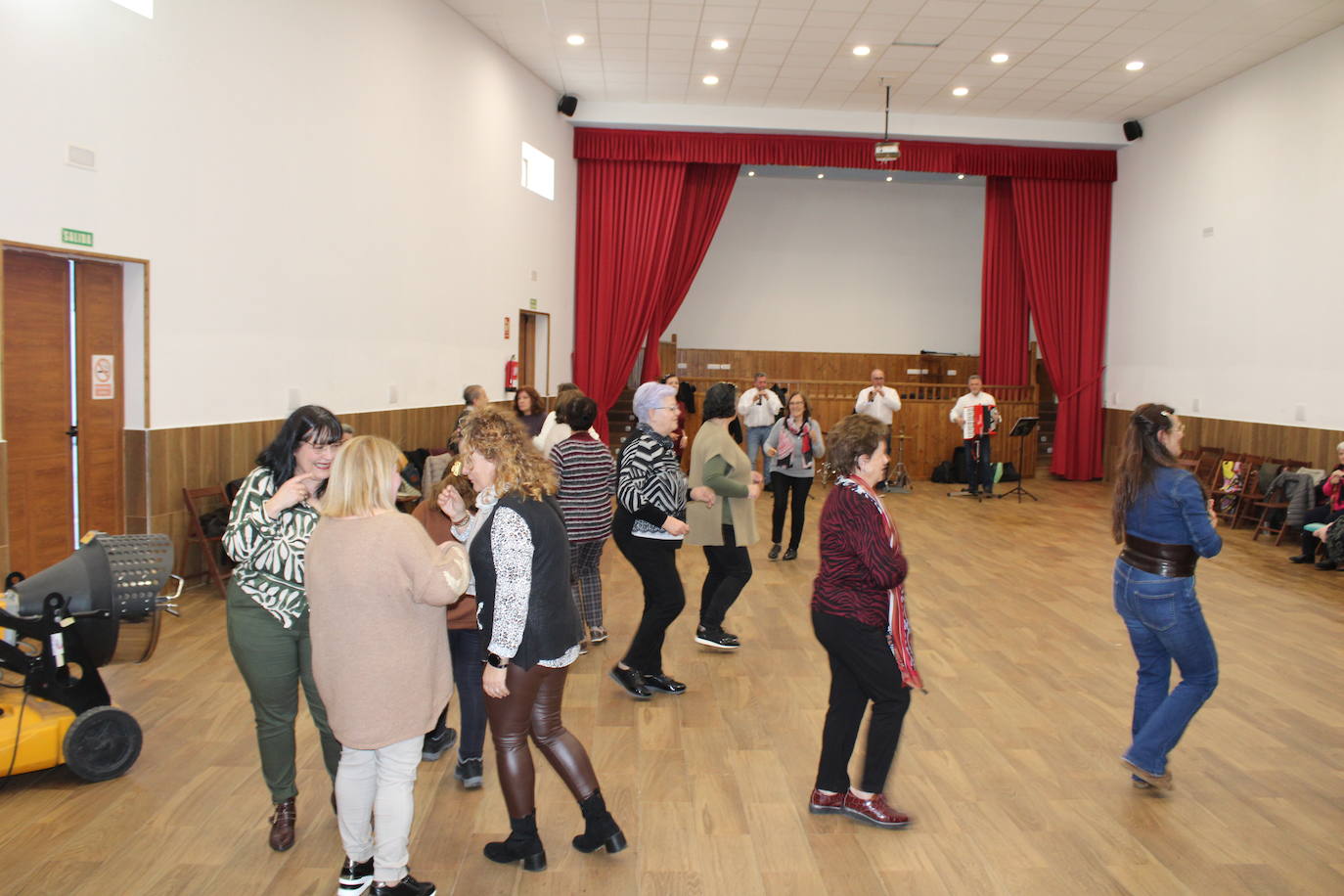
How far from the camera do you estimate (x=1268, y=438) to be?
1073cm

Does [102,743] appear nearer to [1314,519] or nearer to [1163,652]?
[1163,652]

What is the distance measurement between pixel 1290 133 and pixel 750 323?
921cm

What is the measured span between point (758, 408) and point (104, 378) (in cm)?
693

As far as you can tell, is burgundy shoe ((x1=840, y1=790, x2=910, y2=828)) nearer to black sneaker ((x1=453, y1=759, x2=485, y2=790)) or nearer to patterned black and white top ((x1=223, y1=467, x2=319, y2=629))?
black sneaker ((x1=453, y1=759, x2=485, y2=790))

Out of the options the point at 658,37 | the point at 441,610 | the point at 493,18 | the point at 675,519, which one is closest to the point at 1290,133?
the point at 658,37

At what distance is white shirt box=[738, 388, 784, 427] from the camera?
440 inches

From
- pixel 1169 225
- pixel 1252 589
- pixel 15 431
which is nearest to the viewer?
pixel 15 431

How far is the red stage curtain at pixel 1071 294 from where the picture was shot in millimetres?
14523

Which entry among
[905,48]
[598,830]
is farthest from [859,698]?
[905,48]

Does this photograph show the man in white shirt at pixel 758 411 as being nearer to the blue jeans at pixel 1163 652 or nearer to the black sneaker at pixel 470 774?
the blue jeans at pixel 1163 652

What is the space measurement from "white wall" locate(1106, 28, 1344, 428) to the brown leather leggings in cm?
959

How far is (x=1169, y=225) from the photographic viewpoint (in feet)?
42.4

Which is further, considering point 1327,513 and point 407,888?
point 1327,513

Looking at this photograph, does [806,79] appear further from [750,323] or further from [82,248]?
[82,248]
